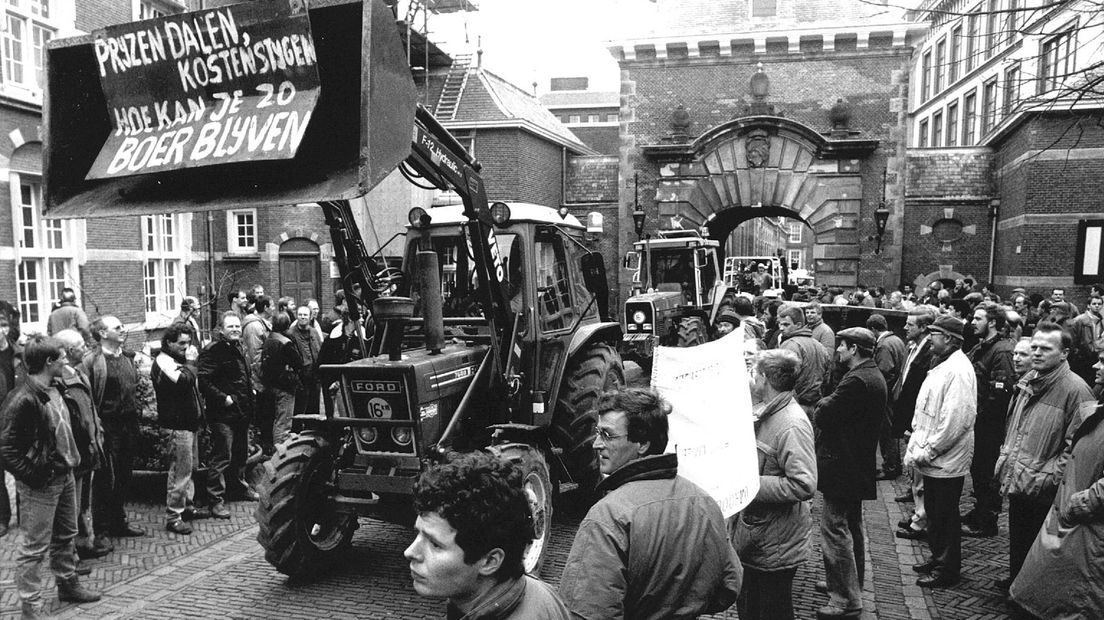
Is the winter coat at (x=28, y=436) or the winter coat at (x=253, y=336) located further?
the winter coat at (x=253, y=336)

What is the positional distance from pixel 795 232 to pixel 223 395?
5879 centimetres

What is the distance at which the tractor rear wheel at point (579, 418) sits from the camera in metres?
6.11

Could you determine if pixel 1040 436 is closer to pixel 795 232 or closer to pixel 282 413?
pixel 282 413

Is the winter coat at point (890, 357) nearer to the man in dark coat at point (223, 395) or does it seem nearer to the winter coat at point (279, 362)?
the winter coat at point (279, 362)

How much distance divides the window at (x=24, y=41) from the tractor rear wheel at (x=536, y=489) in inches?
459

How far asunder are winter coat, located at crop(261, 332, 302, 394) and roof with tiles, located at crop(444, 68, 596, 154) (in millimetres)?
14109

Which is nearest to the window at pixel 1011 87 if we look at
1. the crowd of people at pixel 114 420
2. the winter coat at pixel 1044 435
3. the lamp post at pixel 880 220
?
the winter coat at pixel 1044 435

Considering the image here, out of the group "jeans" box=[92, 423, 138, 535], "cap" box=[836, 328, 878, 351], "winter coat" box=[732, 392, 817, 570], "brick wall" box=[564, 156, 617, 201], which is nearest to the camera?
"winter coat" box=[732, 392, 817, 570]

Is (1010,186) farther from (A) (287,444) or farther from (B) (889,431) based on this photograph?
(A) (287,444)

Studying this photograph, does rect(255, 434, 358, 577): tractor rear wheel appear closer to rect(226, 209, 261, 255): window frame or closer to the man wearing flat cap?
the man wearing flat cap

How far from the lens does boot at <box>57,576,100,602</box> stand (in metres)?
4.89

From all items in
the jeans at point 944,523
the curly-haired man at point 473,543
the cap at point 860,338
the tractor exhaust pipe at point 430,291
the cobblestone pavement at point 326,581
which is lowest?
the cobblestone pavement at point 326,581

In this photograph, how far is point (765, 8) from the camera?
20.0 m

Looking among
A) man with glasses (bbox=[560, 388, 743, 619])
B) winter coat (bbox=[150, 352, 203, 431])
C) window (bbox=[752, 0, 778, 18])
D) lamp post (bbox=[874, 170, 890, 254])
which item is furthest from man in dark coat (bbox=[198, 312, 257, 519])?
window (bbox=[752, 0, 778, 18])
